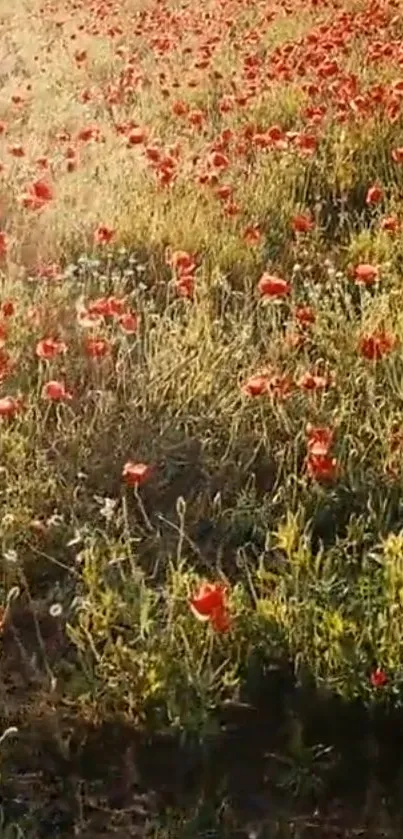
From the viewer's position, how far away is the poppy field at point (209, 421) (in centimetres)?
252

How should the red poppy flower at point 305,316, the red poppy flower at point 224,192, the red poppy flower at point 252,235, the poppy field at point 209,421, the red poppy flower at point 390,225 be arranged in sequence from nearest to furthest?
1. the poppy field at point 209,421
2. the red poppy flower at point 305,316
3. the red poppy flower at point 390,225
4. the red poppy flower at point 252,235
5. the red poppy flower at point 224,192

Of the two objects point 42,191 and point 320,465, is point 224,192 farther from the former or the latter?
point 320,465

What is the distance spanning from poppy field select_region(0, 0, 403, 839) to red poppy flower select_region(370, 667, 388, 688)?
2cm

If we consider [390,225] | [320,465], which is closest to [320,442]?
[320,465]

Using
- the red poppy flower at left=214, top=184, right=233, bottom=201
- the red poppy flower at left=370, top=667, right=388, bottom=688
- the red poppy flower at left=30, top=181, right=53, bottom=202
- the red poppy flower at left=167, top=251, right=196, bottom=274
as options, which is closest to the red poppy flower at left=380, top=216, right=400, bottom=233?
the red poppy flower at left=214, top=184, right=233, bottom=201

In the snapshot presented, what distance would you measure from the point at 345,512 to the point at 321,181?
2.28 meters

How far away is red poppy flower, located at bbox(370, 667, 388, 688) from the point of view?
2.36 m

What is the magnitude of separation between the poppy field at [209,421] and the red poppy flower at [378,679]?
0.07 ft

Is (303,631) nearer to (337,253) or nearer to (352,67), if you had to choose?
(337,253)

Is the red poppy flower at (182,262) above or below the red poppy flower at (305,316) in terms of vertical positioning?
above

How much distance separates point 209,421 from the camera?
3.38m

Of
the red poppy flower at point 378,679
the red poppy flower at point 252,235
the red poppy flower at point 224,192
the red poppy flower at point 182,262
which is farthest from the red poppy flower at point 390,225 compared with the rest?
the red poppy flower at point 378,679

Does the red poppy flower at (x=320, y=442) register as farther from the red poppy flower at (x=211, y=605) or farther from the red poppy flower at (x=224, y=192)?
the red poppy flower at (x=224, y=192)

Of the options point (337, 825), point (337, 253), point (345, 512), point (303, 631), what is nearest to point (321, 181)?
point (337, 253)
